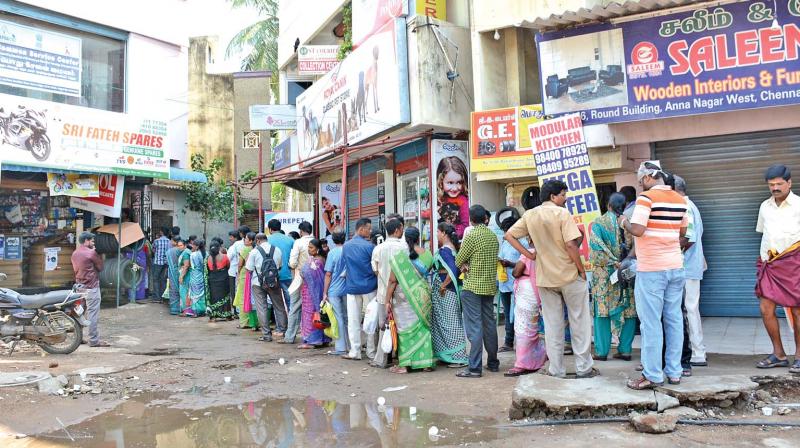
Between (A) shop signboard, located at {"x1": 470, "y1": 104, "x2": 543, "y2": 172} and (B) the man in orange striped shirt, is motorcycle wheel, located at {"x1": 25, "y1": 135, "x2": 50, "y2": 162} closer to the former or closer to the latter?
(A) shop signboard, located at {"x1": 470, "y1": 104, "x2": 543, "y2": 172}

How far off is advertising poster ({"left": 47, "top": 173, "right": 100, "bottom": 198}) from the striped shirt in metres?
12.3

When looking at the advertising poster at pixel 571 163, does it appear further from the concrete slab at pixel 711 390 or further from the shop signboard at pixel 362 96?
the shop signboard at pixel 362 96

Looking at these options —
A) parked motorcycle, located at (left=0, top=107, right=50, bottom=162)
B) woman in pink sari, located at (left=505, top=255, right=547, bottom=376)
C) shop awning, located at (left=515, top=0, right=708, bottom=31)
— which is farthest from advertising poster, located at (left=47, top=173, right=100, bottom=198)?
woman in pink sari, located at (left=505, top=255, right=547, bottom=376)

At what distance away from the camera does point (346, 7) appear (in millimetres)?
16094

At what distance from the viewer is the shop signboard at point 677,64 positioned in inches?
313

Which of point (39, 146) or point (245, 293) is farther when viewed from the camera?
point (39, 146)

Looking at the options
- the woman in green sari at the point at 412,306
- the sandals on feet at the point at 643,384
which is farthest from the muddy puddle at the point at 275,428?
the woman in green sari at the point at 412,306

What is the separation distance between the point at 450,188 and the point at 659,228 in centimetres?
678

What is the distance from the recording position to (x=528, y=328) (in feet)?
21.7

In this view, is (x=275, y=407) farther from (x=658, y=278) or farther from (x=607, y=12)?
(x=607, y=12)

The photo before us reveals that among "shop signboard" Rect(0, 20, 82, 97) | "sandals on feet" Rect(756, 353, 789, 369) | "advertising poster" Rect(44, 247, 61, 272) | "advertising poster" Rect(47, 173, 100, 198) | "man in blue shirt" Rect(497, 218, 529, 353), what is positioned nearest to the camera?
"sandals on feet" Rect(756, 353, 789, 369)

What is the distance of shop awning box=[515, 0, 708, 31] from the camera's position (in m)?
8.16

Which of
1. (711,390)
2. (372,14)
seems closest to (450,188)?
(372,14)

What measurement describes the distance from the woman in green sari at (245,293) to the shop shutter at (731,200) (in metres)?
7.26
